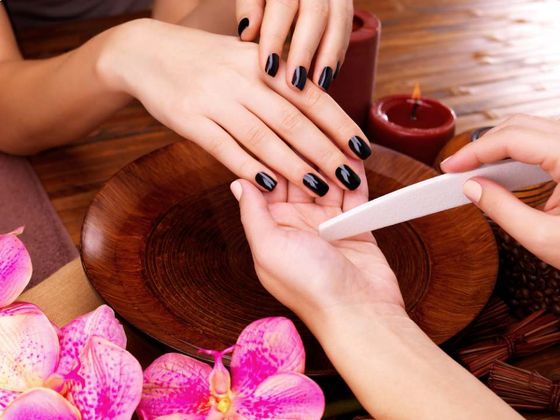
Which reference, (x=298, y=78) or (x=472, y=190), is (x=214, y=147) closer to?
(x=298, y=78)

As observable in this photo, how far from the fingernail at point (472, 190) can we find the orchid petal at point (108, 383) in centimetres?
27

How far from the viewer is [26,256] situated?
0.36 metres

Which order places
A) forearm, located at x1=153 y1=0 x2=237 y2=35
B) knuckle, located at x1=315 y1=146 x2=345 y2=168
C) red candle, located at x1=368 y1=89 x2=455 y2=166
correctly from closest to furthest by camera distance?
knuckle, located at x1=315 y1=146 x2=345 y2=168, red candle, located at x1=368 y1=89 x2=455 y2=166, forearm, located at x1=153 y1=0 x2=237 y2=35

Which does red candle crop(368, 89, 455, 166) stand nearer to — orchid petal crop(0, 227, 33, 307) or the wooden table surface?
the wooden table surface

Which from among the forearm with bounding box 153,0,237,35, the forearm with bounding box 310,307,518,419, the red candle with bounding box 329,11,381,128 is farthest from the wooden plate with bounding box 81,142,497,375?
the forearm with bounding box 153,0,237,35

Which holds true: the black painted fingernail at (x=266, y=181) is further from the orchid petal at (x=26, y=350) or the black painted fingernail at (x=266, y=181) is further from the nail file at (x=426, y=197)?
the orchid petal at (x=26, y=350)

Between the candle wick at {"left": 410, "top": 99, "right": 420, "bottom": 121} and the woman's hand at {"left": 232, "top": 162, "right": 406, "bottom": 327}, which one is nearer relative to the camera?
the woman's hand at {"left": 232, "top": 162, "right": 406, "bottom": 327}

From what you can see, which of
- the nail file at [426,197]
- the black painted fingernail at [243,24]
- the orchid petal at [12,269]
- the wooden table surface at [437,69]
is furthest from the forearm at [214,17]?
the orchid petal at [12,269]

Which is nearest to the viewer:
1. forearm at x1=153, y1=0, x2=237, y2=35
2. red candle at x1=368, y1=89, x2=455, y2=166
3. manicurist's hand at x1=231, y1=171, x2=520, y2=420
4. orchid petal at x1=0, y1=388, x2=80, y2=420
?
orchid petal at x1=0, y1=388, x2=80, y2=420

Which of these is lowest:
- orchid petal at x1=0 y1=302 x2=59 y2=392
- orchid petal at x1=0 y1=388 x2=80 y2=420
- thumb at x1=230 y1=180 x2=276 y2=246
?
thumb at x1=230 y1=180 x2=276 y2=246

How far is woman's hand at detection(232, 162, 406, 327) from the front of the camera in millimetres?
448

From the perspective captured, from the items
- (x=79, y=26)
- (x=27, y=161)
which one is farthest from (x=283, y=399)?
(x=79, y=26)

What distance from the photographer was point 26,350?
319mm

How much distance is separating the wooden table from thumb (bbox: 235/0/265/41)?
23 cm
